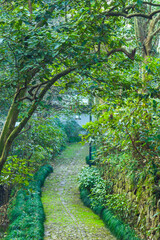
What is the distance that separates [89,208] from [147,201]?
4.96 metres

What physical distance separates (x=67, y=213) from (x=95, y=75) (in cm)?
673

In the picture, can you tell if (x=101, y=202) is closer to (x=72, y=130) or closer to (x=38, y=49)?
(x=38, y=49)

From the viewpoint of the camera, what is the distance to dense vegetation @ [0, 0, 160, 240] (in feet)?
14.8

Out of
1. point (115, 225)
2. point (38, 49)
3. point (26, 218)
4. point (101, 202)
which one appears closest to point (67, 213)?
point (101, 202)

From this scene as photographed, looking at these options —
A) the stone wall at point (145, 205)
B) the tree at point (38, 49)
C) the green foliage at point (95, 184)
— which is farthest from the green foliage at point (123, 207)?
the tree at point (38, 49)

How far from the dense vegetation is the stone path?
1.15 metres

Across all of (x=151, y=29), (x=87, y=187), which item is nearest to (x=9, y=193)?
(x=87, y=187)

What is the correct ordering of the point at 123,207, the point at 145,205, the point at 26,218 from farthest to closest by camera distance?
1. the point at 26,218
2. the point at 123,207
3. the point at 145,205

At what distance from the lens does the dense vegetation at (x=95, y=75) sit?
452 cm

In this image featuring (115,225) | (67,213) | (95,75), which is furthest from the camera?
(67,213)

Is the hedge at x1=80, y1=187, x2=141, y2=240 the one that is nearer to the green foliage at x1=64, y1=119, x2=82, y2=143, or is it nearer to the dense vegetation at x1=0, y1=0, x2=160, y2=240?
the dense vegetation at x1=0, y1=0, x2=160, y2=240

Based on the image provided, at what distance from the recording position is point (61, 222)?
30.7 feet

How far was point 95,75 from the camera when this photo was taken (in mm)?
5109

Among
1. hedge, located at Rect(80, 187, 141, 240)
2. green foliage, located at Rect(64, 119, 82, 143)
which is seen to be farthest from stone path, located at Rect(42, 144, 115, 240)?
green foliage, located at Rect(64, 119, 82, 143)
